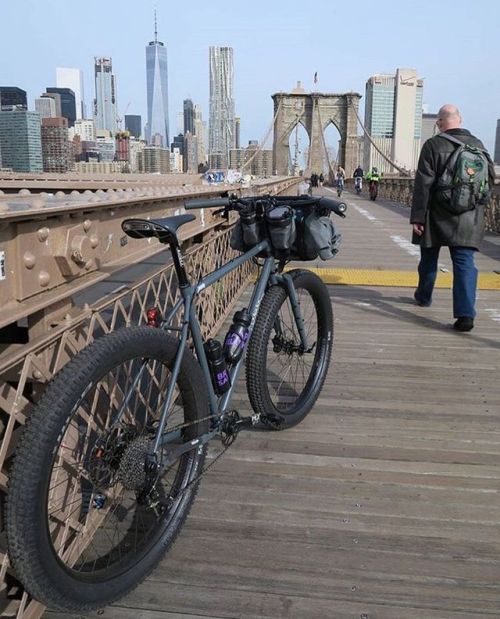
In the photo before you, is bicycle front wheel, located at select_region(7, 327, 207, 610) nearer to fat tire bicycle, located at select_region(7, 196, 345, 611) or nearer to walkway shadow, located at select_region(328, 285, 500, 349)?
fat tire bicycle, located at select_region(7, 196, 345, 611)

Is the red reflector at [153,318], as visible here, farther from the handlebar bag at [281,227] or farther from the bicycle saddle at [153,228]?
the handlebar bag at [281,227]

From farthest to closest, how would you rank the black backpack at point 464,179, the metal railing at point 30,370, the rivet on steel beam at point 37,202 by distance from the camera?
1. the black backpack at point 464,179
2. the rivet on steel beam at point 37,202
3. the metal railing at point 30,370

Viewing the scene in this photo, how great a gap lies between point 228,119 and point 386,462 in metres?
99.8

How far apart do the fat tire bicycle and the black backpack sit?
2.19 metres

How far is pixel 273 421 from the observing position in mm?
2721

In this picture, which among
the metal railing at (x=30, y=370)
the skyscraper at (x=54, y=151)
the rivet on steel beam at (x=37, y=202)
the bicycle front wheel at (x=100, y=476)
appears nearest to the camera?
the bicycle front wheel at (x=100, y=476)

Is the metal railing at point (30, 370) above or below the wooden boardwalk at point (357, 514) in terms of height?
above

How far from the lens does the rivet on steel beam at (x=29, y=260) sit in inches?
63.8

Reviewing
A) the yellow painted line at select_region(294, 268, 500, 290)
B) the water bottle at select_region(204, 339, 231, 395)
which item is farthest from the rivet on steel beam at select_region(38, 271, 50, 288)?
the yellow painted line at select_region(294, 268, 500, 290)

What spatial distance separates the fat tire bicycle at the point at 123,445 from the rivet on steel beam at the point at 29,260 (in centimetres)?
27

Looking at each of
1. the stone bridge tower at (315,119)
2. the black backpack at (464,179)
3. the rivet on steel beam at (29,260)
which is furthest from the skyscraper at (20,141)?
the stone bridge tower at (315,119)

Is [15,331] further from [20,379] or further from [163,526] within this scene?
[163,526]

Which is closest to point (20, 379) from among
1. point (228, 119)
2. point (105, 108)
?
point (228, 119)

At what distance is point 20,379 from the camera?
1507mm
